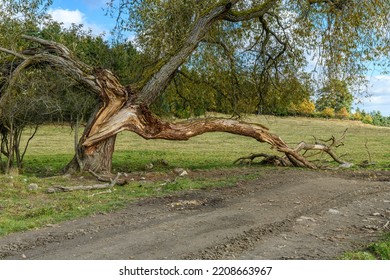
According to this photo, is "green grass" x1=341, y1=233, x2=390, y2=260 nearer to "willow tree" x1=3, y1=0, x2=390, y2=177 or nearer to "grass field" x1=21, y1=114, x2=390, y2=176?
"willow tree" x1=3, y1=0, x2=390, y2=177

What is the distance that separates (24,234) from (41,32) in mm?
11223

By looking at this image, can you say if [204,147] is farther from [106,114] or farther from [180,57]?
[106,114]

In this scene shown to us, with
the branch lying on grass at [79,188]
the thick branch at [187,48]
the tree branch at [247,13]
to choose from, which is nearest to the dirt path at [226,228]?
the branch lying on grass at [79,188]

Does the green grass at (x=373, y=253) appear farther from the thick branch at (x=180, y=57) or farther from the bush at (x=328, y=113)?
the bush at (x=328, y=113)

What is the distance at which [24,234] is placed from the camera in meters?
8.27

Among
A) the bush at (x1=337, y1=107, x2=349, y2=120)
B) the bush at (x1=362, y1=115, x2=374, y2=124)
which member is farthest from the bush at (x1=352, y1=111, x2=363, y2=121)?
the bush at (x1=337, y1=107, x2=349, y2=120)

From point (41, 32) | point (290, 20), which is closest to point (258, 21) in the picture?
point (290, 20)

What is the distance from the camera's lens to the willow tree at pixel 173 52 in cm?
1507

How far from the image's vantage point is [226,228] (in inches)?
337

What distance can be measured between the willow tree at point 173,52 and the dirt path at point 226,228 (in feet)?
13.3

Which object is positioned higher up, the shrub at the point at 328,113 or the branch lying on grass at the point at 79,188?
the shrub at the point at 328,113

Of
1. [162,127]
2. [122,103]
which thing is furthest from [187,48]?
[122,103]

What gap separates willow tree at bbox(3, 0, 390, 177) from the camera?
593 inches

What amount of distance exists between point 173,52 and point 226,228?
29.3 ft
